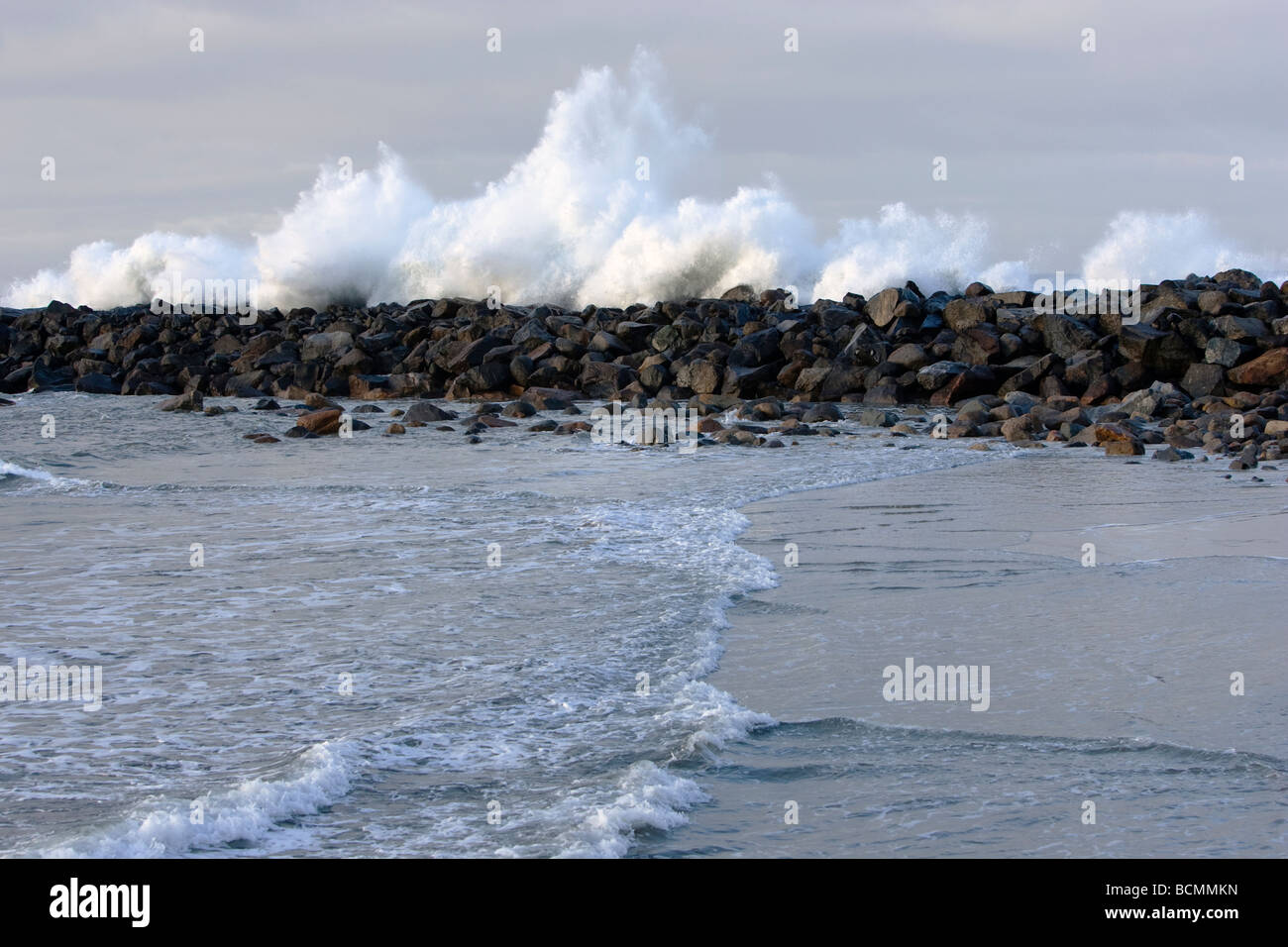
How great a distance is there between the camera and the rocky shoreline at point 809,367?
16.4 m

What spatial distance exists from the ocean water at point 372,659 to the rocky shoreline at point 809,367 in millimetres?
5214

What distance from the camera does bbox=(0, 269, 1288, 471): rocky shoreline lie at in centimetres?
1642

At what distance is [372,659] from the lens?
568 centimetres

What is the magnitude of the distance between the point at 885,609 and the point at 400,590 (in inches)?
104

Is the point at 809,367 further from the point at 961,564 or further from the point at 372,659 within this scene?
the point at 372,659

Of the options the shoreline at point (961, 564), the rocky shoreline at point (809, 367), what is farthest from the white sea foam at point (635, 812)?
the rocky shoreline at point (809, 367)

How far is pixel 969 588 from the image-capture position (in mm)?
7055

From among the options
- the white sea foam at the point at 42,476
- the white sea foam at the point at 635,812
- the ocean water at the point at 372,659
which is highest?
the white sea foam at the point at 42,476

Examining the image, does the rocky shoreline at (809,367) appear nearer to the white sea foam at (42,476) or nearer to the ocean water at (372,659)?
the white sea foam at (42,476)

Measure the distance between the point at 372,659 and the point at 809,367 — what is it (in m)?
16.0

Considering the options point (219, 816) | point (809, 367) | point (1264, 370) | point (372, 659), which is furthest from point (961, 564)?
point (809, 367)

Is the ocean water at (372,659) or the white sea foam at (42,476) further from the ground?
the white sea foam at (42,476)
